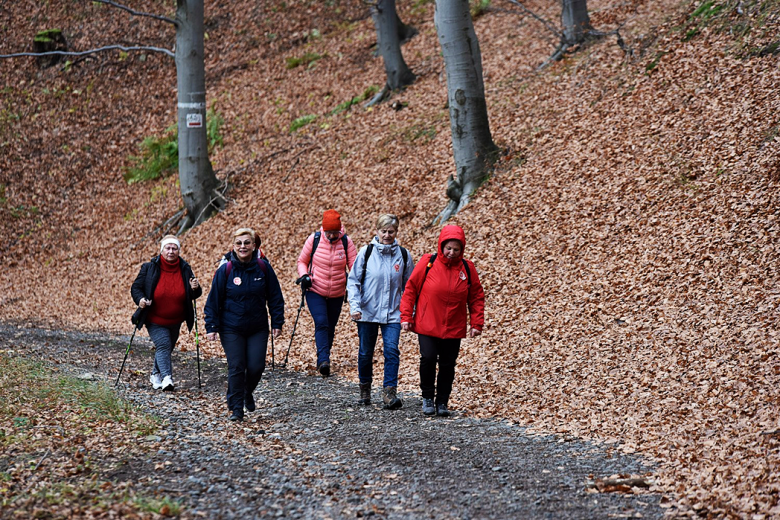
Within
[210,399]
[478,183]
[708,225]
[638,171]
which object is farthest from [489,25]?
[210,399]

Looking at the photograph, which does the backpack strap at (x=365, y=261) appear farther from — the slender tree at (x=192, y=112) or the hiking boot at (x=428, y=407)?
the slender tree at (x=192, y=112)

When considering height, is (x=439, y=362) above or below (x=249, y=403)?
above

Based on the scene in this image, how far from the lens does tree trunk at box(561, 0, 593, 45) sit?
51.1ft

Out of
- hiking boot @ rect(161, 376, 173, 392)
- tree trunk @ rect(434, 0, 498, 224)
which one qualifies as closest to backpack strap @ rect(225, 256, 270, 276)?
hiking boot @ rect(161, 376, 173, 392)

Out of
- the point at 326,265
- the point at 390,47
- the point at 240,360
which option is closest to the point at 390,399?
the point at 240,360

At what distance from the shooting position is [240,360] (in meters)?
6.95

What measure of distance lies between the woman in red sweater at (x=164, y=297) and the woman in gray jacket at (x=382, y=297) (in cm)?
193

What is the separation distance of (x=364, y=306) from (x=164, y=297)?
92.2 inches

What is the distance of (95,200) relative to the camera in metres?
20.3

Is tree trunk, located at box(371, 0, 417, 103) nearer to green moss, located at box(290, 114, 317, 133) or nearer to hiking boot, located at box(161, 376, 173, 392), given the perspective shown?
green moss, located at box(290, 114, 317, 133)

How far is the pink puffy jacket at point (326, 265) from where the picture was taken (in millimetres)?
8945

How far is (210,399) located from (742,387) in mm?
5173

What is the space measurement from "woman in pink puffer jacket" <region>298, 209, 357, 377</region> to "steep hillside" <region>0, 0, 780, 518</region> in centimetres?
74

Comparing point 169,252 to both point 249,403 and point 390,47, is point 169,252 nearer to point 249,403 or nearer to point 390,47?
point 249,403
